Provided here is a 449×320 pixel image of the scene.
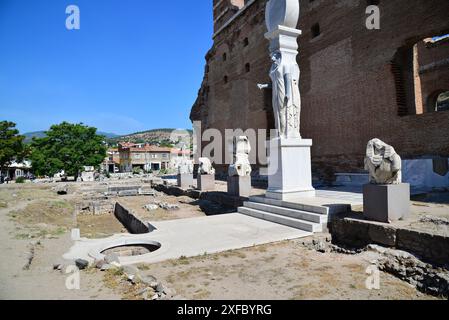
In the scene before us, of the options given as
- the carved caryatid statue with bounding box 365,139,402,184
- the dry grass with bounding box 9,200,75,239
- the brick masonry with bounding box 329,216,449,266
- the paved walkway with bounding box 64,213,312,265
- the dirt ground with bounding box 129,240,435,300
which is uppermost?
the carved caryatid statue with bounding box 365,139,402,184

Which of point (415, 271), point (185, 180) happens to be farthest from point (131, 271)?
point (185, 180)

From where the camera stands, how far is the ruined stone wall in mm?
10082

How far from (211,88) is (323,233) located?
75.6 ft

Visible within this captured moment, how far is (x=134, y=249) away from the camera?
16.7ft

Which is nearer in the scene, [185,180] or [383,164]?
[383,164]

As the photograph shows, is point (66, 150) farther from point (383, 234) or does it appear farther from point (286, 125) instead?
point (383, 234)

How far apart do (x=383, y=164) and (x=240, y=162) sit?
5567 mm

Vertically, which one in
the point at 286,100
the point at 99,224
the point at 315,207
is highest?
the point at 286,100

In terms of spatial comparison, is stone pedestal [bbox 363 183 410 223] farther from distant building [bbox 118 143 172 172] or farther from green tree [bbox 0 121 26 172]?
distant building [bbox 118 143 172 172]

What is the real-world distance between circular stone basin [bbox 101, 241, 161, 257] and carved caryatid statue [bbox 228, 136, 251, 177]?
4.93 metres

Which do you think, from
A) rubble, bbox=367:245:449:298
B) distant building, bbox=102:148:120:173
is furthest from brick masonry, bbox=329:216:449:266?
distant building, bbox=102:148:120:173

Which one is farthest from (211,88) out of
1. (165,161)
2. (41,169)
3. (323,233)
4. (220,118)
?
(165,161)

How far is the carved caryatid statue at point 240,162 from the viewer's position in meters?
9.66
